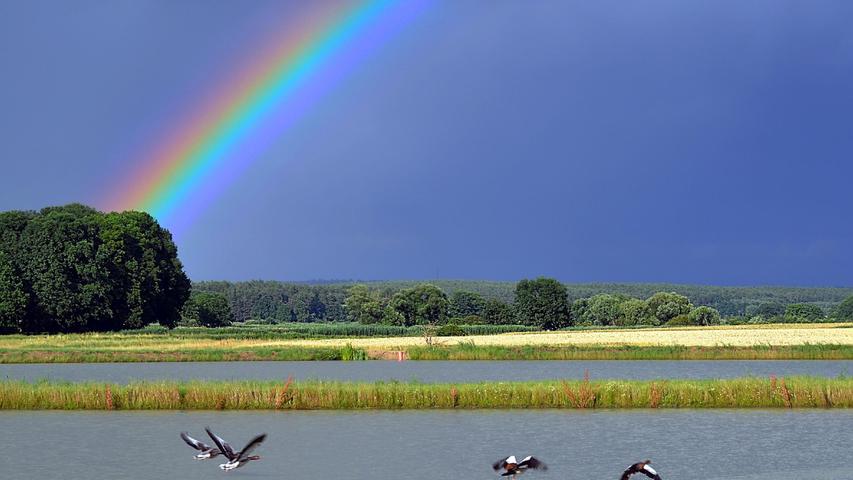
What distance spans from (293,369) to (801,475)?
36.3m

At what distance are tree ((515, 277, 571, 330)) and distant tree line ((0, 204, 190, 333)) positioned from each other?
48.8 m

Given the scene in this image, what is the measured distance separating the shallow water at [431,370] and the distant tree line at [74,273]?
97.6 ft

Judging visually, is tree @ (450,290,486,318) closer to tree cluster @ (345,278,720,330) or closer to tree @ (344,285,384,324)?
tree cluster @ (345,278,720,330)

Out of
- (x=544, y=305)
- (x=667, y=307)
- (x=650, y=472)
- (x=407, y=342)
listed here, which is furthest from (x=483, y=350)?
(x=667, y=307)

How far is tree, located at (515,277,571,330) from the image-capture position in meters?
133

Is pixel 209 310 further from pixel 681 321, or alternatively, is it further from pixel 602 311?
pixel 681 321

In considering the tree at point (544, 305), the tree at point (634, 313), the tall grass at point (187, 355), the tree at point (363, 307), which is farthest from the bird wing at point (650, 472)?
the tree at point (363, 307)

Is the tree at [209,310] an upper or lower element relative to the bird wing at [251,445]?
upper

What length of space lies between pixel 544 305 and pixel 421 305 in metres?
26.5

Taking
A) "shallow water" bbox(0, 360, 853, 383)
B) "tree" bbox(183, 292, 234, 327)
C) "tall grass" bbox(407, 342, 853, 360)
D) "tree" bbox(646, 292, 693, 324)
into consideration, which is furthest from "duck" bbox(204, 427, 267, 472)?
"tree" bbox(183, 292, 234, 327)

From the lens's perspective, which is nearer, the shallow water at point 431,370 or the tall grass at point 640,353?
the shallow water at point 431,370

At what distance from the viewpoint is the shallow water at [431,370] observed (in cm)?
4931

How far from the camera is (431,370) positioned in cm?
5544

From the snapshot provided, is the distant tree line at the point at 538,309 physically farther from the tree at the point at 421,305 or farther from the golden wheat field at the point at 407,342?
the golden wheat field at the point at 407,342
